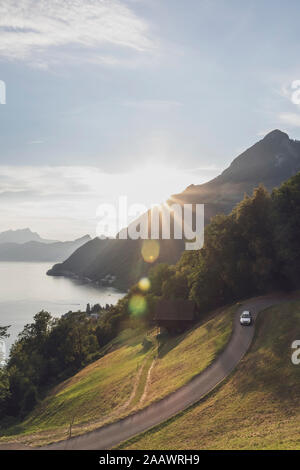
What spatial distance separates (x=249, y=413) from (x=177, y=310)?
3512 cm

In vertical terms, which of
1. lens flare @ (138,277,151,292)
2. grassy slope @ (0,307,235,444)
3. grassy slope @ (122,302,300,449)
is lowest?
grassy slope @ (0,307,235,444)

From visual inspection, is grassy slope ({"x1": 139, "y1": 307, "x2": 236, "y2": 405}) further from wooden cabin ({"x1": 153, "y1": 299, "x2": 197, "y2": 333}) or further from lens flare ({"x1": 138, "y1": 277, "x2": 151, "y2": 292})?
lens flare ({"x1": 138, "y1": 277, "x2": 151, "y2": 292})

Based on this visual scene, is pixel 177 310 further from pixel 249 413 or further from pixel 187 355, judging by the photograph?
pixel 249 413

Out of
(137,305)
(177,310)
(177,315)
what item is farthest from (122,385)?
(137,305)

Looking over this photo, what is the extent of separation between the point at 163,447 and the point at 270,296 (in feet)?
120

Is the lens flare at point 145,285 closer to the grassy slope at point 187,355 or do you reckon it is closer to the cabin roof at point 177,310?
the cabin roof at point 177,310

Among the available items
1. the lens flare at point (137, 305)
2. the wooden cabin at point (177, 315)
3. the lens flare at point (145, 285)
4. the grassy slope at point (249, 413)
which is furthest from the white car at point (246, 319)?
the lens flare at point (145, 285)

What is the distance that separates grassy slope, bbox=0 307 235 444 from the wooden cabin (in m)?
2.81

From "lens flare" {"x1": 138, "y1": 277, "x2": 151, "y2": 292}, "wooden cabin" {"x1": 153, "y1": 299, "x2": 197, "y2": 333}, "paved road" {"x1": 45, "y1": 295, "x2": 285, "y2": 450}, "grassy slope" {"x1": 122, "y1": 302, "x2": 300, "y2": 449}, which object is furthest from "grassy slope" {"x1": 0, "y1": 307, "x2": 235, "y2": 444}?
"lens flare" {"x1": 138, "y1": 277, "x2": 151, "y2": 292}

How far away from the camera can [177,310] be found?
6012 centimetres

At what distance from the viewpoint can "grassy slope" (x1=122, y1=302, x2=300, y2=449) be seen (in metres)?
21.1

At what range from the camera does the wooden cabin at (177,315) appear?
5925cm
